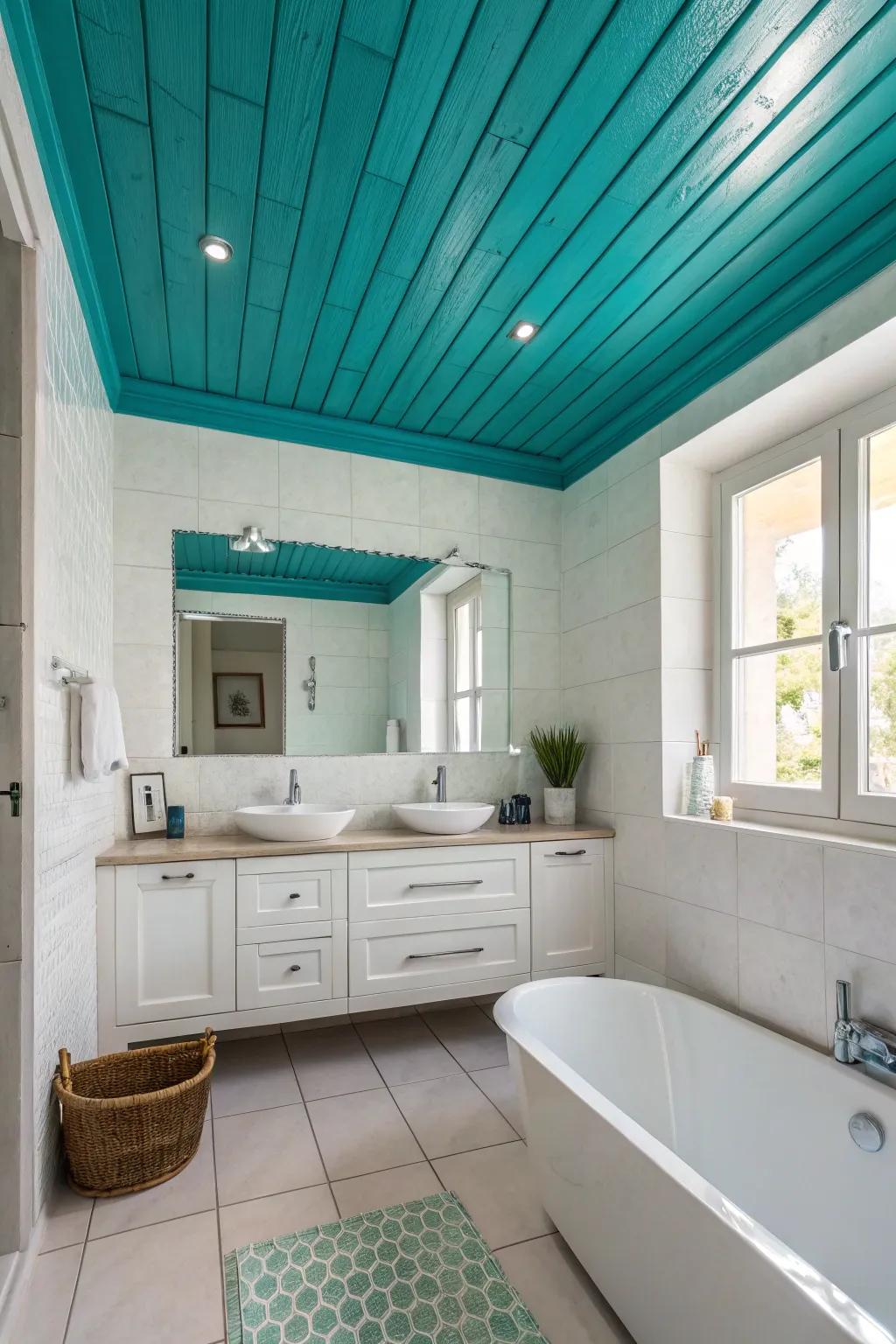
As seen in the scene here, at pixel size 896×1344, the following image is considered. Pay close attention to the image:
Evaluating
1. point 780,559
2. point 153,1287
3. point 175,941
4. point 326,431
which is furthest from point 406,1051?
point 326,431

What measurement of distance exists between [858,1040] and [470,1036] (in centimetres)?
151

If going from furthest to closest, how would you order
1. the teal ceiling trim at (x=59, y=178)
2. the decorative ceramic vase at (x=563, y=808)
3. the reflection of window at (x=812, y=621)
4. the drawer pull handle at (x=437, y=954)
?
the decorative ceramic vase at (x=563, y=808), the drawer pull handle at (x=437, y=954), the reflection of window at (x=812, y=621), the teal ceiling trim at (x=59, y=178)

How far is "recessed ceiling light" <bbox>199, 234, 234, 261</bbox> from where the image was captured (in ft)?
6.19

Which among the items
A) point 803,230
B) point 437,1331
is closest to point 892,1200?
point 437,1331

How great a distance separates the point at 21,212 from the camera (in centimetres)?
141

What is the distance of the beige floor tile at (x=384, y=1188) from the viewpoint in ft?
5.80

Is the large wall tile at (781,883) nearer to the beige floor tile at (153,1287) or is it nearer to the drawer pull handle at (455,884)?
the drawer pull handle at (455,884)

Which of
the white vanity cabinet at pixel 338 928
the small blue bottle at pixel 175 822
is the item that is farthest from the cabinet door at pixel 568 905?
the small blue bottle at pixel 175 822

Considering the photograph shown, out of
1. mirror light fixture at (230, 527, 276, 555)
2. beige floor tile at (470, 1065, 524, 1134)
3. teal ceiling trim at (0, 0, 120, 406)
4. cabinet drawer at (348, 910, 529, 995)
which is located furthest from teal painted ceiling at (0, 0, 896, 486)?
beige floor tile at (470, 1065, 524, 1134)

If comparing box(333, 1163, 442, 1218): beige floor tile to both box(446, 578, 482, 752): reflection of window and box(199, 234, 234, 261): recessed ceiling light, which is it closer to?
box(446, 578, 482, 752): reflection of window

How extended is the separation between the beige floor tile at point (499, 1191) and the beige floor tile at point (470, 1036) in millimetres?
543

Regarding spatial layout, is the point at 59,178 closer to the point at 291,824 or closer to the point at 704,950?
the point at 291,824

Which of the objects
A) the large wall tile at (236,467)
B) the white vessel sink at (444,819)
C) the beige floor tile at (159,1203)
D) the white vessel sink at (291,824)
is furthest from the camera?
the large wall tile at (236,467)

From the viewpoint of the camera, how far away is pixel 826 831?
2.16m
